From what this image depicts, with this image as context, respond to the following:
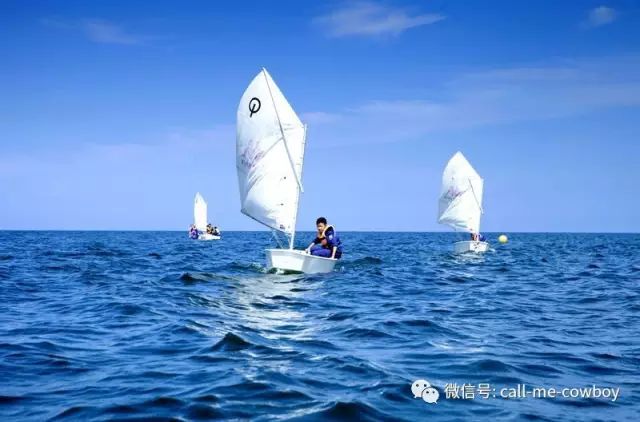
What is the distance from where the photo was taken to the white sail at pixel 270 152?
76.7ft

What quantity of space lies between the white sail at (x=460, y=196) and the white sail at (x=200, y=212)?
5011 cm

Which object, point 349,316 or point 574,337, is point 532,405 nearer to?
point 574,337

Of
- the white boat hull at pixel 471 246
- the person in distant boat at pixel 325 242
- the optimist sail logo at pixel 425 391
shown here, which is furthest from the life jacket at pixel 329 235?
the white boat hull at pixel 471 246

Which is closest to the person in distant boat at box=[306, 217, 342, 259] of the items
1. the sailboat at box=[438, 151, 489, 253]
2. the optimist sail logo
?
the optimist sail logo

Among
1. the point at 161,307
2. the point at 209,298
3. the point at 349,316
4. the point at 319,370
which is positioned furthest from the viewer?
the point at 209,298

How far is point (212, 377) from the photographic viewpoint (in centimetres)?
765

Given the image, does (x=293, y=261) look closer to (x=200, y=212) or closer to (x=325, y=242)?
(x=325, y=242)

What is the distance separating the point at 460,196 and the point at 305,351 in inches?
1604

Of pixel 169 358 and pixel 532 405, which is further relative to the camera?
pixel 169 358

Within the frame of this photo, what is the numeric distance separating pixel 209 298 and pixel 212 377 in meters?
8.34

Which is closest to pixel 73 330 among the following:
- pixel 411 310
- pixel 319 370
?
pixel 319 370

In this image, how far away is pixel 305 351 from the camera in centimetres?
934

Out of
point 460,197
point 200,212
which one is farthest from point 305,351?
point 200,212

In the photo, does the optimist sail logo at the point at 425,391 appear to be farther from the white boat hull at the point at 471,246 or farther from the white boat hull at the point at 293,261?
the white boat hull at the point at 471,246
